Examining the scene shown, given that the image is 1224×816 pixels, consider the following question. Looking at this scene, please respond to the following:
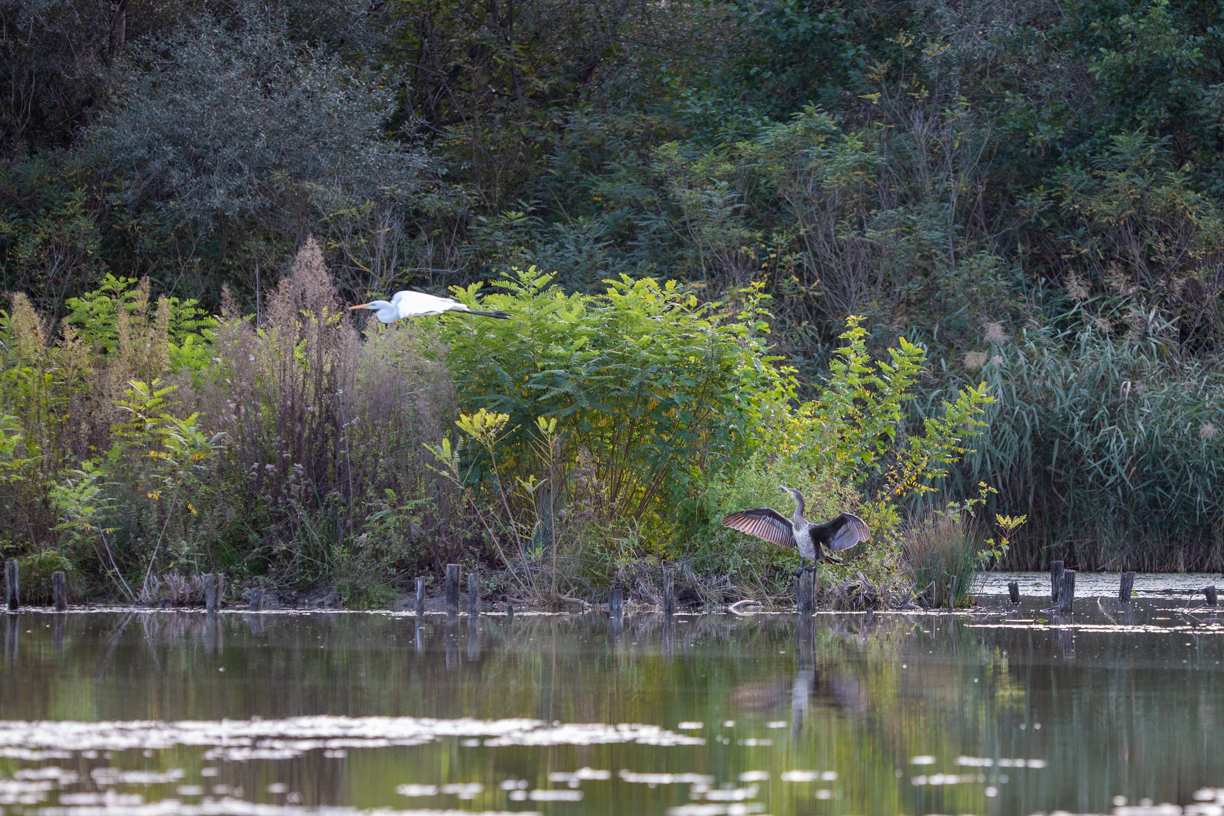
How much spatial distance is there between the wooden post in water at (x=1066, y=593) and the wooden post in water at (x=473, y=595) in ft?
12.9

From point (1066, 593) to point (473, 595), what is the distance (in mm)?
4007

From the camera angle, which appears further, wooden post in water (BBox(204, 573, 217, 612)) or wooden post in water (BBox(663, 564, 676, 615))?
wooden post in water (BBox(663, 564, 676, 615))

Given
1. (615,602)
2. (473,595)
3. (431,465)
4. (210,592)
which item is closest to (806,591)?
(615,602)

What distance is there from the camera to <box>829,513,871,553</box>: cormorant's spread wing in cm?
994

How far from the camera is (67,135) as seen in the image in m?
20.0

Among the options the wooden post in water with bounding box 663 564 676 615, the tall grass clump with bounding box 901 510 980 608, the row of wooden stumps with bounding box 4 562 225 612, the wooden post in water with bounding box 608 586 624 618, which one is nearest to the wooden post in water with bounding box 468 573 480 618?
the wooden post in water with bounding box 608 586 624 618

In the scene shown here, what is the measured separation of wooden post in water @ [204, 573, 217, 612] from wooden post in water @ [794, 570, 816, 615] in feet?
13.1

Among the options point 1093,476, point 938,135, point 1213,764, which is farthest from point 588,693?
point 938,135

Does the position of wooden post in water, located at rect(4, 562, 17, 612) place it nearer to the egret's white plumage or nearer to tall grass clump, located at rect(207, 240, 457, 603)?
tall grass clump, located at rect(207, 240, 457, 603)

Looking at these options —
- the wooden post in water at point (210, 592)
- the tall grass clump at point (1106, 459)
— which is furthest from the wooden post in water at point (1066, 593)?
the wooden post in water at point (210, 592)

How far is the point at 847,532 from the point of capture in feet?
33.0

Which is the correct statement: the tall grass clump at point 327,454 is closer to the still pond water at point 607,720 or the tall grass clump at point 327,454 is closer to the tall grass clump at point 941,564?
the still pond water at point 607,720

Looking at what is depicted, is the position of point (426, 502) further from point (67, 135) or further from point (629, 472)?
point (67, 135)

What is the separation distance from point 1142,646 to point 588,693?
3494mm
